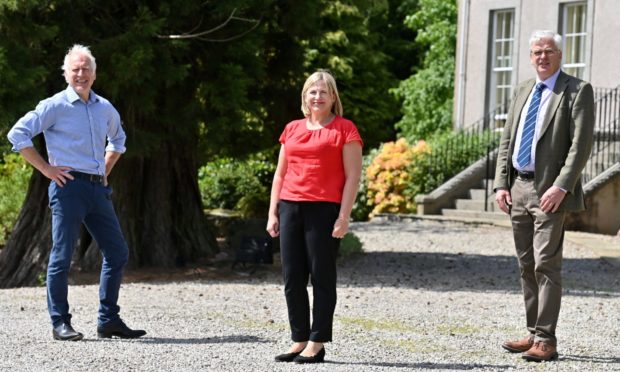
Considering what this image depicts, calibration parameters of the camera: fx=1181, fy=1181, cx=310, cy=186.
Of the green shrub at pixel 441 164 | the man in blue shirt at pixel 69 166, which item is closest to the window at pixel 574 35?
the green shrub at pixel 441 164

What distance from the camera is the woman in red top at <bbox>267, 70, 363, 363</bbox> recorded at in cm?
694

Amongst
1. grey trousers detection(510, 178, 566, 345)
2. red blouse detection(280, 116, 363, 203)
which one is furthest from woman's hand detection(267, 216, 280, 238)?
grey trousers detection(510, 178, 566, 345)

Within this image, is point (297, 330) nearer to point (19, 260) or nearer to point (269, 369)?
point (269, 369)

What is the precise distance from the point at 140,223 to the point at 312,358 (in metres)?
6.53

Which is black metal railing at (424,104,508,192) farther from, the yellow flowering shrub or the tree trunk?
the tree trunk

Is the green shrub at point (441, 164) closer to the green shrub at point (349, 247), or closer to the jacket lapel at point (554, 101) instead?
the green shrub at point (349, 247)

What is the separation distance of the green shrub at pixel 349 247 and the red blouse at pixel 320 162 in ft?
23.9

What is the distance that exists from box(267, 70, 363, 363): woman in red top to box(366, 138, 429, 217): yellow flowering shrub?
14.9m

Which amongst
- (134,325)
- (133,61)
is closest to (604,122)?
(133,61)

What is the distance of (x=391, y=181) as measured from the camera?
73.4 ft

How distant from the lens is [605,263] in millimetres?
14180

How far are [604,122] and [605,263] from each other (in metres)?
7.12

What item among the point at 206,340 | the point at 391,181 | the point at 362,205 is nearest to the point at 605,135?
the point at 391,181

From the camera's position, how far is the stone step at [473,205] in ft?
66.3
